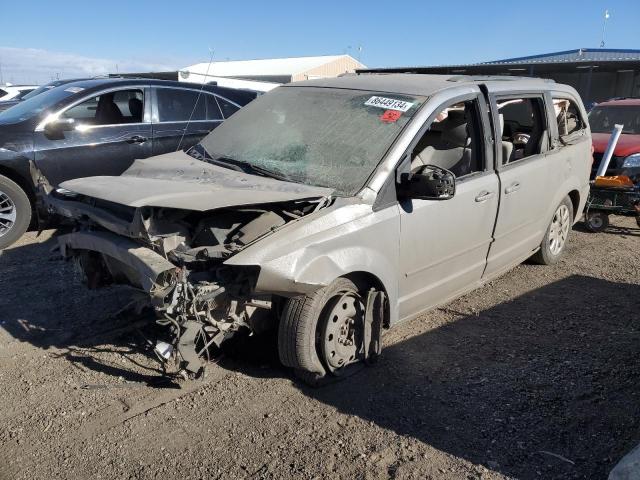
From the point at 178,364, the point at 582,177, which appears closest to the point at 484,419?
the point at 178,364

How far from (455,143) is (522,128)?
187 centimetres

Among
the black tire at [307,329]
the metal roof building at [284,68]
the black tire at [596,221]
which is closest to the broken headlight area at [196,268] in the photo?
the black tire at [307,329]

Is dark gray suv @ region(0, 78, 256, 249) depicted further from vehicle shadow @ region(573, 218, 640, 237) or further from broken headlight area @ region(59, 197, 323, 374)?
vehicle shadow @ region(573, 218, 640, 237)

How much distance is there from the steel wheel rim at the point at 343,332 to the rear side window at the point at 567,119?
116 inches

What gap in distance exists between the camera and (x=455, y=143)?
4.37m

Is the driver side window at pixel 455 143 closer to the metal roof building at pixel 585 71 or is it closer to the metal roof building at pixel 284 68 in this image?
the metal roof building at pixel 585 71

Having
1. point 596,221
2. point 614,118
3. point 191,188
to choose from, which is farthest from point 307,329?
point 614,118

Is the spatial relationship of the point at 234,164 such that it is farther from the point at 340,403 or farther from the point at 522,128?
the point at 522,128

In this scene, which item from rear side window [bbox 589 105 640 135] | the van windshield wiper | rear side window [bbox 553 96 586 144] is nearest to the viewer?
the van windshield wiper

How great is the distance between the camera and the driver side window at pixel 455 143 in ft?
13.4

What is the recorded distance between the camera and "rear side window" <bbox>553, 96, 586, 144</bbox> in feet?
16.9

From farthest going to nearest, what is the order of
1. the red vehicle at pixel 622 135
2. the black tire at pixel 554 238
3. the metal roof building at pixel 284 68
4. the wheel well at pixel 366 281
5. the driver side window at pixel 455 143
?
the metal roof building at pixel 284 68
the red vehicle at pixel 622 135
the black tire at pixel 554 238
the driver side window at pixel 455 143
the wheel well at pixel 366 281

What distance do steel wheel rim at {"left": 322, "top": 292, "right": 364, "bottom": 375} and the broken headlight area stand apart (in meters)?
0.34

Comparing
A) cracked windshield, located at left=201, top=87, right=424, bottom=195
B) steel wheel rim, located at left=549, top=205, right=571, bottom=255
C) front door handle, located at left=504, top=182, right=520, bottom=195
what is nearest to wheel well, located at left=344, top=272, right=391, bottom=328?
cracked windshield, located at left=201, top=87, right=424, bottom=195
